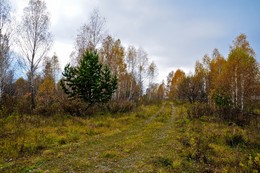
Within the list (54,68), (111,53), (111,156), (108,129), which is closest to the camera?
(111,156)

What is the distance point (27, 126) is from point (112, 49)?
20.5m

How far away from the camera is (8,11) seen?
17875mm

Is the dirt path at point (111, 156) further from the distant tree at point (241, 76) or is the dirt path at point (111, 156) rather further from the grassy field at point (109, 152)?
the distant tree at point (241, 76)

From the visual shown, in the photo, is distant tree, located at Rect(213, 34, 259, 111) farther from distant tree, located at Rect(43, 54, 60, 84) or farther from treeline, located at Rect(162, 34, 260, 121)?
distant tree, located at Rect(43, 54, 60, 84)

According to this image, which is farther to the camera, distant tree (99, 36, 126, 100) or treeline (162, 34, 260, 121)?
distant tree (99, 36, 126, 100)

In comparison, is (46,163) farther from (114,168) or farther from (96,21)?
(96,21)

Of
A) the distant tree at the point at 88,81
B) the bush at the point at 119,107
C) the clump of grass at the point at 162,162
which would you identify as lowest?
the clump of grass at the point at 162,162

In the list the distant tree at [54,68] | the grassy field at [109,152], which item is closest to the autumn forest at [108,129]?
the grassy field at [109,152]

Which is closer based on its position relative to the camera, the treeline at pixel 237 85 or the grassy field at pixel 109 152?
the grassy field at pixel 109 152

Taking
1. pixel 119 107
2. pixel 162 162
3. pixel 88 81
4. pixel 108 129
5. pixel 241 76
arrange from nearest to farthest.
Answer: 1. pixel 162 162
2. pixel 108 129
3. pixel 88 81
4. pixel 119 107
5. pixel 241 76

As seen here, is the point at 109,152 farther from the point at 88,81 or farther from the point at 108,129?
the point at 88,81

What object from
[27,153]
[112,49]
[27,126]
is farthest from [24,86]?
[27,153]

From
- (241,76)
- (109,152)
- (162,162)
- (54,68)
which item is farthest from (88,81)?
(54,68)

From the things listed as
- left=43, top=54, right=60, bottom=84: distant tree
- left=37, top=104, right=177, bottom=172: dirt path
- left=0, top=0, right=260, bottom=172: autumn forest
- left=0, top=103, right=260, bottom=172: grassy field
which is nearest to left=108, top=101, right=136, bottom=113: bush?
left=0, top=0, right=260, bottom=172: autumn forest
